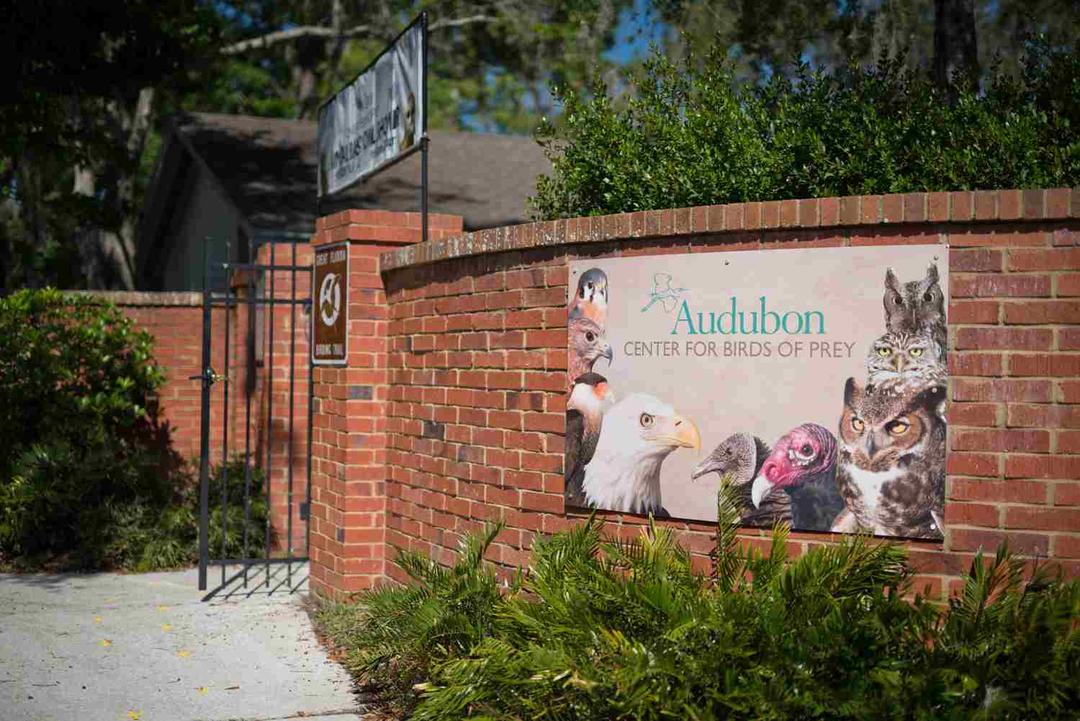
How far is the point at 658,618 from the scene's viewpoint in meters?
4.82

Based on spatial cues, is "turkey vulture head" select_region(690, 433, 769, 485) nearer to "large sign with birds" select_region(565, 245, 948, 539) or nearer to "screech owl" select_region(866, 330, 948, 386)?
"large sign with birds" select_region(565, 245, 948, 539)

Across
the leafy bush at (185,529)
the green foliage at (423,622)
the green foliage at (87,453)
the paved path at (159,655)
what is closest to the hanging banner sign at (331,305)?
the paved path at (159,655)

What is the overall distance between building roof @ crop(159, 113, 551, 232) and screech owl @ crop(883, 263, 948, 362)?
34.2 feet

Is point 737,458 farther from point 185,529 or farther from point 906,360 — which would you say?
point 185,529

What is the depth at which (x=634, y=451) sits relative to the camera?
5.81 metres

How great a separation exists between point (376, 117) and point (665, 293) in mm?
3760

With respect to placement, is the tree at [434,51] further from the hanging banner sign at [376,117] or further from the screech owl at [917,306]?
the screech owl at [917,306]

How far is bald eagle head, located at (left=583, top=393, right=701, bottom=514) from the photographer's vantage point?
18.7 feet

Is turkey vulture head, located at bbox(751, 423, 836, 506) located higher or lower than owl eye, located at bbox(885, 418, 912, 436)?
lower

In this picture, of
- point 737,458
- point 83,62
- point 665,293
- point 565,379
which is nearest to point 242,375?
point 83,62

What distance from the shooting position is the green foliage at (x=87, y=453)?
10164 mm

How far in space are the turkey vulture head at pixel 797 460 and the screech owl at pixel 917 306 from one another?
553 mm

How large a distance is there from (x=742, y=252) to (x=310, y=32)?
18.7 metres

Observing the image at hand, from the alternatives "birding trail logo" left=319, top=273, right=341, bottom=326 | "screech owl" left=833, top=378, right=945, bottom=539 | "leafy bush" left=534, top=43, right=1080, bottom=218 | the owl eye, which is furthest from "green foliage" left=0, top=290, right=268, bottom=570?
the owl eye
